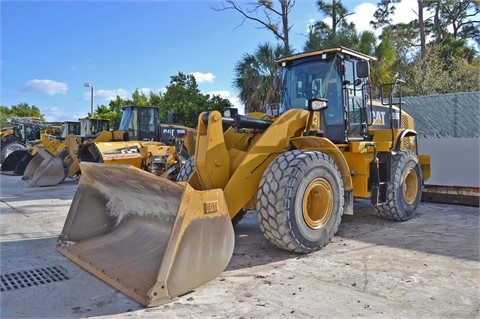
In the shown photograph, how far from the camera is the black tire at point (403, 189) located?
6.27m

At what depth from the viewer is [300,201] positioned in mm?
4418

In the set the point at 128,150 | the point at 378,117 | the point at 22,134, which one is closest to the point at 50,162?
the point at 128,150

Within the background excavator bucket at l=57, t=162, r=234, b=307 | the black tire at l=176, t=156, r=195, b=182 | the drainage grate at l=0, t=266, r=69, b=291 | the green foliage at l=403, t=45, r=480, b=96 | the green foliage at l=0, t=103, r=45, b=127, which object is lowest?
the drainage grate at l=0, t=266, r=69, b=291

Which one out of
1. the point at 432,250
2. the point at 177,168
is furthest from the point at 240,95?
the point at 432,250

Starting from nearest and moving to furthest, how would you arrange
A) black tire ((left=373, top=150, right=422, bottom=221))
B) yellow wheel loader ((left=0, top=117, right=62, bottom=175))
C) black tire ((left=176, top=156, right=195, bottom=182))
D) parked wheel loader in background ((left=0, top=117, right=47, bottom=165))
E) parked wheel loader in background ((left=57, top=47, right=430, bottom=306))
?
parked wheel loader in background ((left=57, top=47, right=430, bottom=306)) → black tire ((left=176, top=156, right=195, bottom=182)) → black tire ((left=373, top=150, right=422, bottom=221)) → yellow wheel loader ((left=0, top=117, right=62, bottom=175)) → parked wheel loader in background ((left=0, top=117, right=47, bottom=165))

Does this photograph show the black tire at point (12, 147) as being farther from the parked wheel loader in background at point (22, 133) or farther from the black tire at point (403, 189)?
the black tire at point (403, 189)

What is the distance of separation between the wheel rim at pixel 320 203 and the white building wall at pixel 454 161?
5325 mm

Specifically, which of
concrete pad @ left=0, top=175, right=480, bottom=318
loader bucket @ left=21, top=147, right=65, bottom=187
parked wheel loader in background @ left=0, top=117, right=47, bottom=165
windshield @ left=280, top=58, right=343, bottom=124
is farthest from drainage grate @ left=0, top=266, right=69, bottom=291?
parked wheel loader in background @ left=0, top=117, right=47, bottom=165

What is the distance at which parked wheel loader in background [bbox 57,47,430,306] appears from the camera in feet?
11.7

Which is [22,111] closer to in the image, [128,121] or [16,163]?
[16,163]

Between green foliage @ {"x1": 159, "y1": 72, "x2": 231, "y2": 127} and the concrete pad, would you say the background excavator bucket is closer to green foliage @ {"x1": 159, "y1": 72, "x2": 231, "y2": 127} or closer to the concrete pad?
the concrete pad

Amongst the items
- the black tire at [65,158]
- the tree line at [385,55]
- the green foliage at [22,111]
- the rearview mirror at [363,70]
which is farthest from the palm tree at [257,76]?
the green foliage at [22,111]

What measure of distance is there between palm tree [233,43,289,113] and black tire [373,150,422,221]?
35.9ft

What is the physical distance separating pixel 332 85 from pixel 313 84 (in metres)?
0.28
